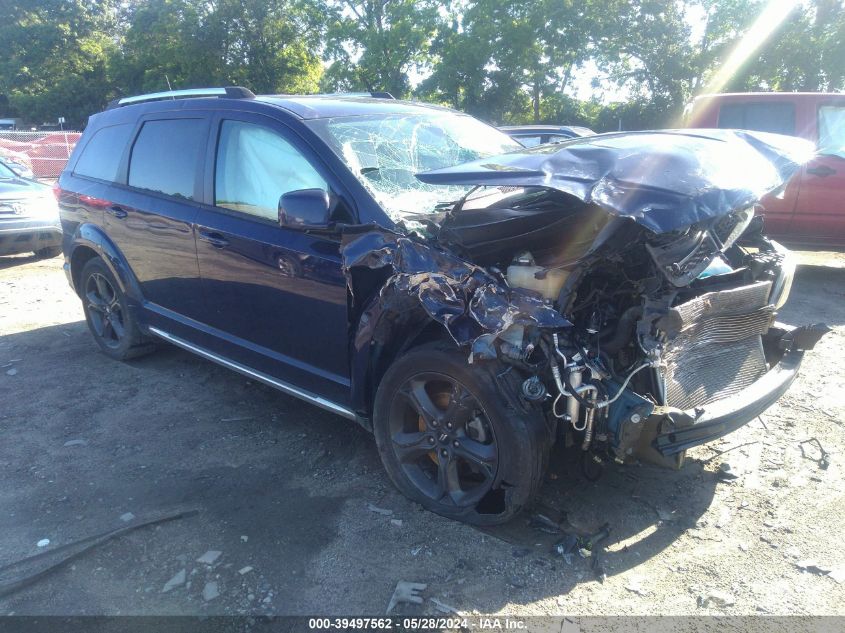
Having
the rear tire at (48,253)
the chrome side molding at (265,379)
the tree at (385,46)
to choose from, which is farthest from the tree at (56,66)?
the chrome side molding at (265,379)

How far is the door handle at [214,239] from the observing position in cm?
378

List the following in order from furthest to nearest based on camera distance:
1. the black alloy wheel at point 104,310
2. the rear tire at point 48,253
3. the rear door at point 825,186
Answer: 1. the rear tire at point 48,253
2. the rear door at point 825,186
3. the black alloy wheel at point 104,310

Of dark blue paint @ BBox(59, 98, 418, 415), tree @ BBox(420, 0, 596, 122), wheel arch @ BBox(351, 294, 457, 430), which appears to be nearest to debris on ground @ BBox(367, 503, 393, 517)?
wheel arch @ BBox(351, 294, 457, 430)

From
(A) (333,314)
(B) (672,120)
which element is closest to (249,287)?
(A) (333,314)

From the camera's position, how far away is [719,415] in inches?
107

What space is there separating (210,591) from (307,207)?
1.76 metres

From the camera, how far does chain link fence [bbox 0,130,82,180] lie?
1950 centimetres

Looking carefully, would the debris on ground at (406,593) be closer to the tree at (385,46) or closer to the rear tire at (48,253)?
the rear tire at (48,253)

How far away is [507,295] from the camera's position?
2.66 metres

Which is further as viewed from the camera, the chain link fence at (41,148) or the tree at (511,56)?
the tree at (511,56)

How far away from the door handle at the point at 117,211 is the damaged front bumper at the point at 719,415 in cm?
392

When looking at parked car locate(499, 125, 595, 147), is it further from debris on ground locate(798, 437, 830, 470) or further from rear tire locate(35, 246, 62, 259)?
rear tire locate(35, 246, 62, 259)

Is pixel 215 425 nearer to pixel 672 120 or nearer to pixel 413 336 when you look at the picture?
pixel 413 336

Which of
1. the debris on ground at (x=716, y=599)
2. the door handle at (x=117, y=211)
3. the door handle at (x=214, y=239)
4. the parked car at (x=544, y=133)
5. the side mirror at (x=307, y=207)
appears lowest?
the debris on ground at (x=716, y=599)
